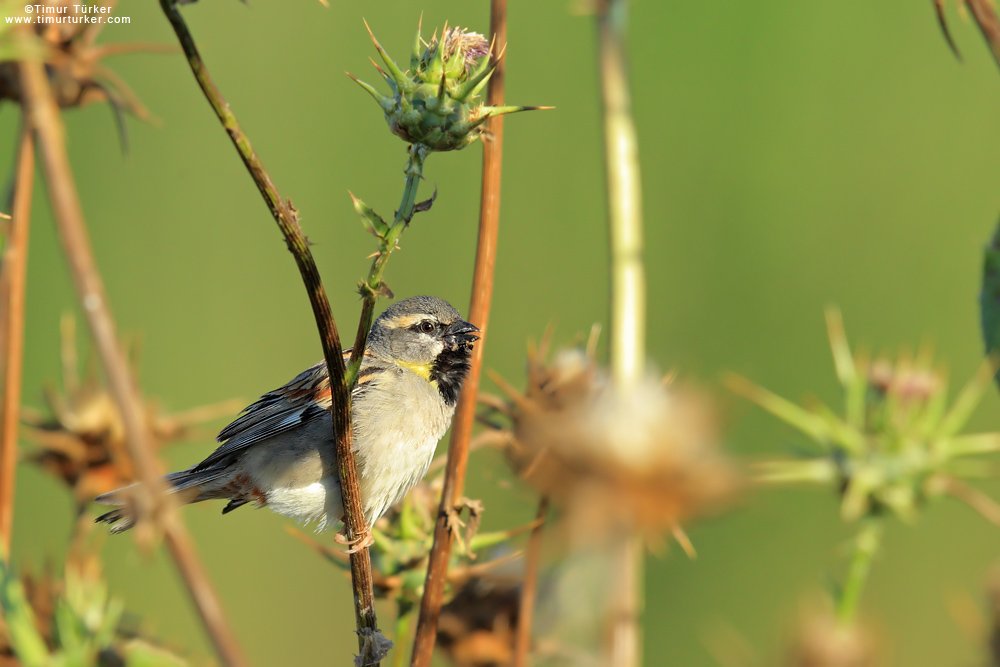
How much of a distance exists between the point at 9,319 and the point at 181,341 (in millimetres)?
5505

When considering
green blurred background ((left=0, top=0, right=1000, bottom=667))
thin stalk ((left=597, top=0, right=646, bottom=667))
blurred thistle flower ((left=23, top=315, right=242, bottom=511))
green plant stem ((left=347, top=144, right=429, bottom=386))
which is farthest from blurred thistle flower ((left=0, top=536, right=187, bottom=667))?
green blurred background ((left=0, top=0, right=1000, bottom=667))

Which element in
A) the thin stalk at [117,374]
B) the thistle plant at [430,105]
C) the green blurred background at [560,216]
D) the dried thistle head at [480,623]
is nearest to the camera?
the thin stalk at [117,374]

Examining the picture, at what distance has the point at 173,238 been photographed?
8.03 metres

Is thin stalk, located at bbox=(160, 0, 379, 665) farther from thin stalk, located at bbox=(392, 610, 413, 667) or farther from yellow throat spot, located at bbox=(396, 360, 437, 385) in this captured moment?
yellow throat spot, located at bbox=(396, 360, 437, 385)

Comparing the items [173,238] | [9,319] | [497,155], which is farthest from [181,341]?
[497,155]

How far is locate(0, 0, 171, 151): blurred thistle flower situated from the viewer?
2.90 meters

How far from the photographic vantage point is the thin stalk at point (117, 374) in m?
1.52

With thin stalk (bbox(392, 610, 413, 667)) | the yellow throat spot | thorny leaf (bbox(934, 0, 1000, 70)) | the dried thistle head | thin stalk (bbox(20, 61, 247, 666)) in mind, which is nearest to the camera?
thin stalk (bbox(20, 61, 247, 666))

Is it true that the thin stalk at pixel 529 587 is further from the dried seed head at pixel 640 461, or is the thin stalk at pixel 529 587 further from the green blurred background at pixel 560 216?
the green blurred background at pixel 560 216

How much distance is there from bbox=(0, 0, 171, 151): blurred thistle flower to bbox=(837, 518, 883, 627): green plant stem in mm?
2632

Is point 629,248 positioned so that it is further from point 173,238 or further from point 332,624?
point 173,238

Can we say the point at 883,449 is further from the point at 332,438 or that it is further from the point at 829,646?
the point at 332,438

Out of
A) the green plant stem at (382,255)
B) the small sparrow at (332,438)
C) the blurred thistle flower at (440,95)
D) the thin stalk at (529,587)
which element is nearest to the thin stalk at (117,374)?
the green plant stem at (382,255)

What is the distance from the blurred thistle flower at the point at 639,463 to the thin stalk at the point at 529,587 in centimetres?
58
